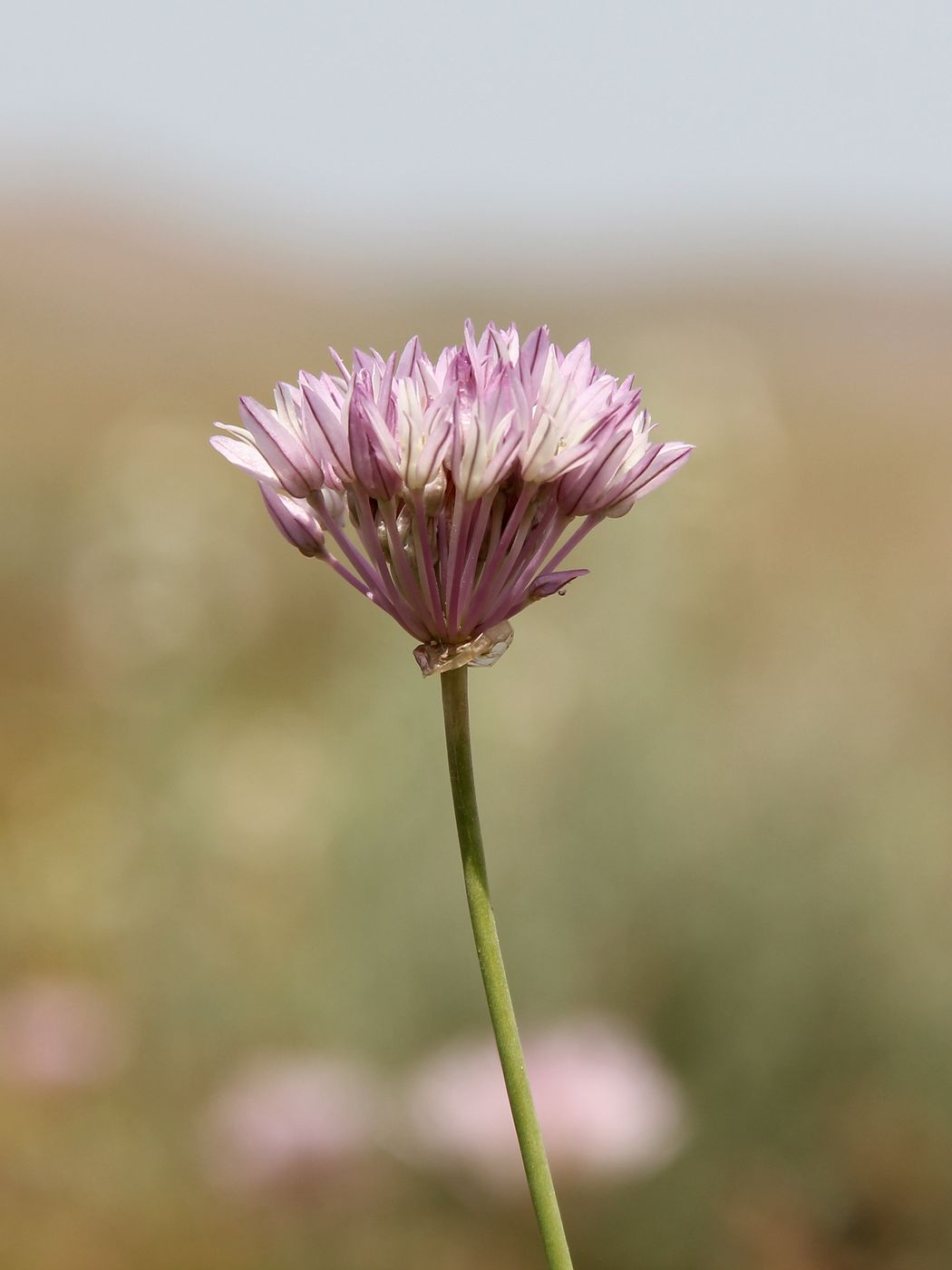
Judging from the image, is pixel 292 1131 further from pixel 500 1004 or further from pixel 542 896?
pixel 500 1004

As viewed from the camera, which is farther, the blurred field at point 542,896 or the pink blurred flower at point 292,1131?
the blurred field at point 542,896

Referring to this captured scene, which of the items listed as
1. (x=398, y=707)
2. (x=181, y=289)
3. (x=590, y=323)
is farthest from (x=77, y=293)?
(x=398, y=707)

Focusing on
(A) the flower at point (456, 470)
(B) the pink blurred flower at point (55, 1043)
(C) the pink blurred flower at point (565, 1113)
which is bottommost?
(C) the pink blurred flower at point (565, 1113)

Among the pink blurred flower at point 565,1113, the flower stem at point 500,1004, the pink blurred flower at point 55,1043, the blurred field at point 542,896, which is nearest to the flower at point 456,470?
the flower stem at point 500,1004

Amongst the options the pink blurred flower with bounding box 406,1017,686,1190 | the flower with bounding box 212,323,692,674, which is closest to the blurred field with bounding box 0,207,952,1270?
the pink blurred flower with bounding box 406,1017,686,1190

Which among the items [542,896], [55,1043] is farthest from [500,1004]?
[542,896]

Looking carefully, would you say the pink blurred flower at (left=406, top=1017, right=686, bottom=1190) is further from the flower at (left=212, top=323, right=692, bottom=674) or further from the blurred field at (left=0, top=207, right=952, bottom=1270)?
the flower at (left=212, top=323, right=692, bottom=674)

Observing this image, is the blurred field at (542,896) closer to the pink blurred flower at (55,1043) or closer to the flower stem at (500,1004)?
the pink blurred flower at (55,1043)
